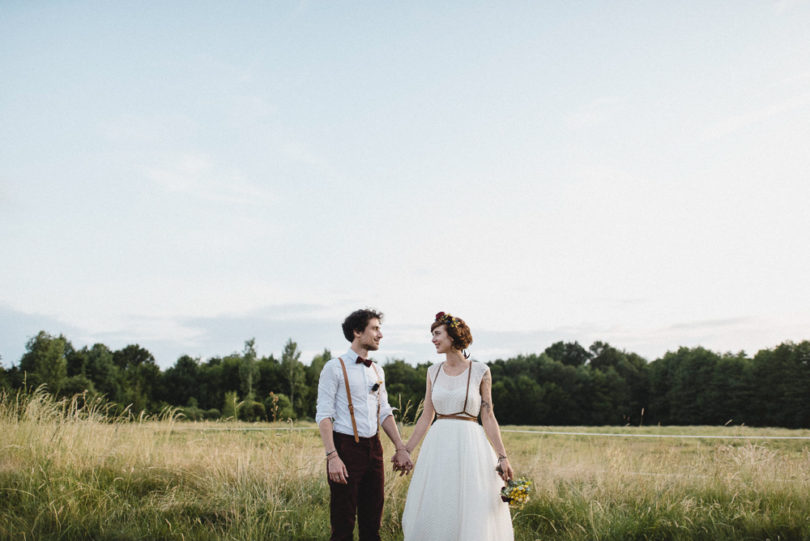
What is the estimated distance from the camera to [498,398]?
2120 inches

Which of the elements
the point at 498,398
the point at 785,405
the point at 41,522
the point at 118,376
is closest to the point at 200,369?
the point at 118,376

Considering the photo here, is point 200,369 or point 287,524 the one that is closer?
point 287,524

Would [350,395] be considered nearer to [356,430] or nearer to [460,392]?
[356,430]

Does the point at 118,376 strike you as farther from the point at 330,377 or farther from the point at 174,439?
the point at 330,377

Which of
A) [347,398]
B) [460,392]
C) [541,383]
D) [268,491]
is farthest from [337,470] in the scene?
[541,383]

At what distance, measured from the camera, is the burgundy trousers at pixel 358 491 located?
12.3 ft

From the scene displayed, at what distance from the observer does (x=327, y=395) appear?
3783mm

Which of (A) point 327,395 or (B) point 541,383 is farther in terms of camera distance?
(B) point 541,383

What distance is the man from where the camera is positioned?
3.73m

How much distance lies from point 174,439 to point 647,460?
6.76m

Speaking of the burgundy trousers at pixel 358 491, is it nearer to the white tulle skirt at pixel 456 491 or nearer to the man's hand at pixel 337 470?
the man's hand at pixel 337 470

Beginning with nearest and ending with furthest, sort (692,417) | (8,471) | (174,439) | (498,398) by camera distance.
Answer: (8,471), (174,439), (692,417), (498,398)

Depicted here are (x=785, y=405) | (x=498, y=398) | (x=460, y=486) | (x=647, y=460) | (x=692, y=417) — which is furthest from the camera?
(x=498, y=398)

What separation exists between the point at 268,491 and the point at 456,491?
2674mm
